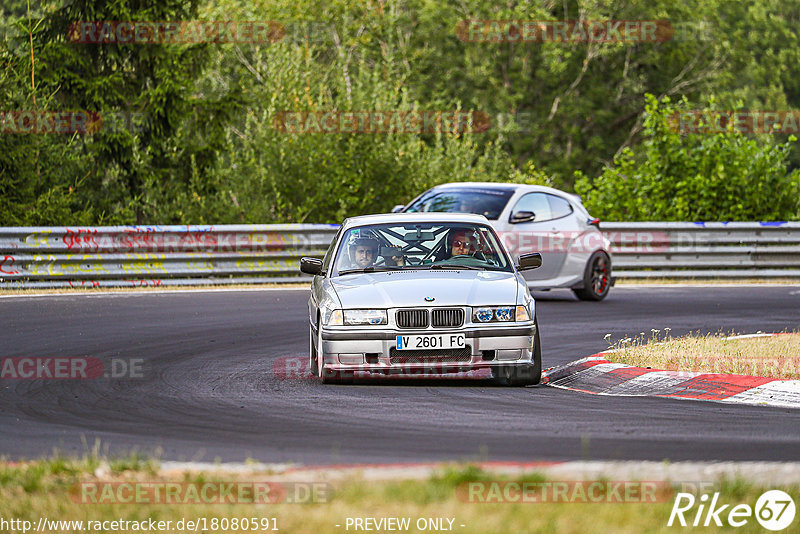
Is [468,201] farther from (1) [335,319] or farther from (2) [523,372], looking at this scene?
(1) [335,319]

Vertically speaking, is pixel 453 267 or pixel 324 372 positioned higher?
pixel 453 267

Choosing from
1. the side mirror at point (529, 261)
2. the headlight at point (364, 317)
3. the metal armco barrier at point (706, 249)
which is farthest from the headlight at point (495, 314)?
the metal armco barrier at point (706, 249)

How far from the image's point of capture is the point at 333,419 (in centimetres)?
847

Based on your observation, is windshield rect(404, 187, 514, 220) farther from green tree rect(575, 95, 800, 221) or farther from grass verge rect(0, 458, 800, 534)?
grass verge rect(0, 458, 800, 534)

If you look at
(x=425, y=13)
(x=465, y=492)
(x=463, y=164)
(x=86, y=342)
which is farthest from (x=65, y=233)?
(x=425, y=13)

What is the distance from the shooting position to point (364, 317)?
10.2 meters

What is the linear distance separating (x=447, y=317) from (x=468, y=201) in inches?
348

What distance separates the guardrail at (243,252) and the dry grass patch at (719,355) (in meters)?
9.62

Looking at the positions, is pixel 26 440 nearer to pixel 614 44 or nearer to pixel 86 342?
pixel 86 342

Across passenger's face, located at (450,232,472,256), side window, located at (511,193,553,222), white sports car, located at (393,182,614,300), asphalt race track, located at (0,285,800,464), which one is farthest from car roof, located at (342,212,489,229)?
side window, located at (511,193,553,222)

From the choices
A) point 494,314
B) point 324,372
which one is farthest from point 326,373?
point 494,314

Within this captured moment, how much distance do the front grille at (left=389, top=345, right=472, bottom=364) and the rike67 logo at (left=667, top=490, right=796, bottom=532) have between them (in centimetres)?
446

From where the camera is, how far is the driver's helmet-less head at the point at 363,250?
1130 centimetres

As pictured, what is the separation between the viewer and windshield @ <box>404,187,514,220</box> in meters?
18.7
